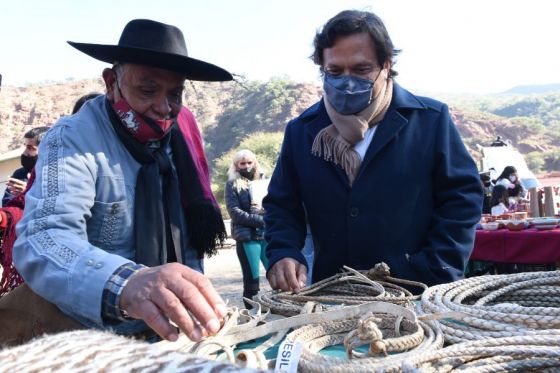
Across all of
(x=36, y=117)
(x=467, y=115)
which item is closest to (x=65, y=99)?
(x=36, y=117)

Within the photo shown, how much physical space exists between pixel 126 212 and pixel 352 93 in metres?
0.98

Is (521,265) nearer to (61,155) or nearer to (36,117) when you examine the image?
(61,155)

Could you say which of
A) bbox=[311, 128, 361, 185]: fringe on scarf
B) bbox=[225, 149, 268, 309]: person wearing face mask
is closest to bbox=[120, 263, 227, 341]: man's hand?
bbox=[311, 128, 361, 185]: fringe on scarf

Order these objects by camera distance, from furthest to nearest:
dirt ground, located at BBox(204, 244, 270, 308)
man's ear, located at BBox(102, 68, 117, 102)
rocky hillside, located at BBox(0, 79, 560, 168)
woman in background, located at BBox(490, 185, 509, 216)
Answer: rocky hillside, located at BBox(0, 79, 560, 168)
dirt ground, located at BBox(204, 244, 270, 308)
woman in background, located at BBox(490, 185, 509, 216)
man's ear, located at BBox(102, 68, 117, 102)

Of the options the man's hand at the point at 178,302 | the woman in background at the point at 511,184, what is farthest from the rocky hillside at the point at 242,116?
the man's hand at the point at 178,302

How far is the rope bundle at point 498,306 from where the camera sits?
1098 millimetres

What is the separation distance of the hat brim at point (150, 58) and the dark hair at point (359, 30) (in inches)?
19.1

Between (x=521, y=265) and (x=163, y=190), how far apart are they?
4.44m

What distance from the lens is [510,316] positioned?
112 cm

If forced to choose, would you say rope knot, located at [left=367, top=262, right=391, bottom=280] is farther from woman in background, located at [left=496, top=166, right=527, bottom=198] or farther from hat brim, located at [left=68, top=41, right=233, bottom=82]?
woman in background, located at [left=496, top=166, right=527, bottom=198]

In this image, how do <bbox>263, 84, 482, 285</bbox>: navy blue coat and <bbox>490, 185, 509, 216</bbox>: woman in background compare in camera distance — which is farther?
<bbox>490, 185, 509, 216</bbox>: woman in background

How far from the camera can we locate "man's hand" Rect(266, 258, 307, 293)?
1.82 metres

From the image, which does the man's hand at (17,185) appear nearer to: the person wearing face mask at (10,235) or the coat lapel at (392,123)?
the person wearing face mask at (10,235)

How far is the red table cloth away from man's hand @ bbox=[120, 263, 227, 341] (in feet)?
14.1
